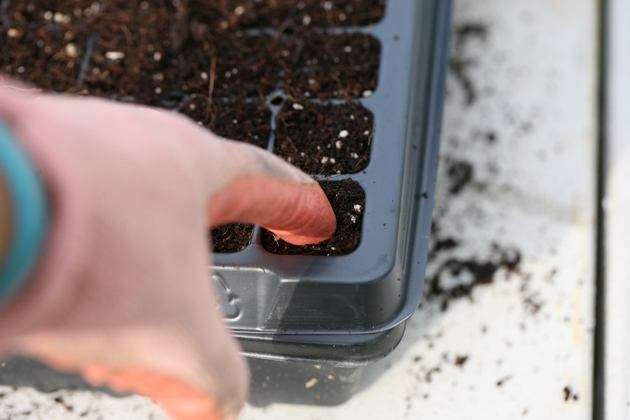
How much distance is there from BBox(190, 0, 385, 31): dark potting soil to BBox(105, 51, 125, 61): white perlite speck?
103 millimetres

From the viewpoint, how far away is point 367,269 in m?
0.68

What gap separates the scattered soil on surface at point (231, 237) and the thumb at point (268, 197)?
78 millimetres

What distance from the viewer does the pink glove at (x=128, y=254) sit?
0.34 m

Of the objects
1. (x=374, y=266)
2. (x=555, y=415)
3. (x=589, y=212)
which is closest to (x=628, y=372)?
(x=555, y=415)

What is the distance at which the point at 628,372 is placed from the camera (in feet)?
2.66

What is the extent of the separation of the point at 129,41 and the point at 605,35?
2.14 feet

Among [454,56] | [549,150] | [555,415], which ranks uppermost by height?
[454,56]

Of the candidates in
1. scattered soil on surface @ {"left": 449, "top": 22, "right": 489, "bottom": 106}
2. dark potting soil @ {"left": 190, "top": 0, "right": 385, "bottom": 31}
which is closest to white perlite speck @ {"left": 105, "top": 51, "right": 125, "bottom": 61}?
dark potting soil @ {"left": 190, "top": 0, "right": 385, "bottom": 31}

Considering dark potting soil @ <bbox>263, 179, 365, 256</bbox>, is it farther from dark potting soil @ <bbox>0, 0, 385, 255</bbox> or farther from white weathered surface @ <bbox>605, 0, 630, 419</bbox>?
white weathered surface @ <bbox>605, 0, 630, 419</bbox>

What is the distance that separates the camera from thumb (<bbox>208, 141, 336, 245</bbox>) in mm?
472

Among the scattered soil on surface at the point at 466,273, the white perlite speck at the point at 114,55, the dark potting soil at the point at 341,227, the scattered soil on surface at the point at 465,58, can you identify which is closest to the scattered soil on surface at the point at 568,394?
the scattered soil on surface at the point at 466,273

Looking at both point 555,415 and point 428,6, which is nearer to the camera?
point 555,415

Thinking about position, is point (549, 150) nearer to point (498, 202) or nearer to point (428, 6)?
point (498, 202)

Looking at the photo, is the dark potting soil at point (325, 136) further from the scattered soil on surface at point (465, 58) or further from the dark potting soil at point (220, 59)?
the scattered soil on surface at point (465, 58)
